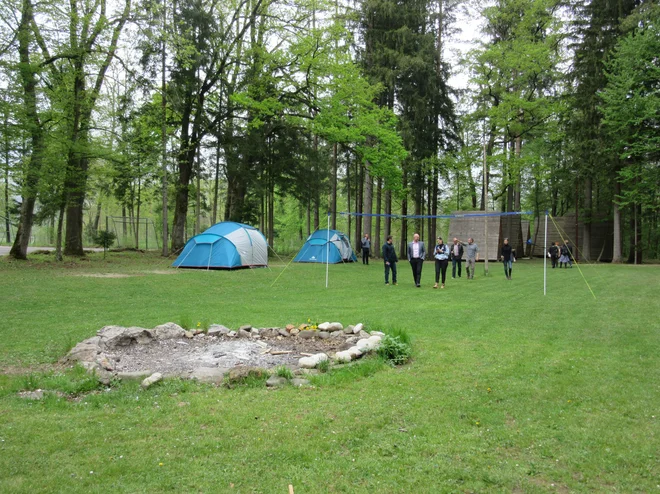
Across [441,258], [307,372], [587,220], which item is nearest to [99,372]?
[307,372]

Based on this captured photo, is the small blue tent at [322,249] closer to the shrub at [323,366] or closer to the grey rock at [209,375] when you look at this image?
the shrub at [323,366]

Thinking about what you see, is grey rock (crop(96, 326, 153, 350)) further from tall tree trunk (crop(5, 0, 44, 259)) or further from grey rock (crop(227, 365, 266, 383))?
tall tree trunk (crop(5, 0, 44, 259))

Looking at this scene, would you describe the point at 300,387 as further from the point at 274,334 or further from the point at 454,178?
the point at 454,178

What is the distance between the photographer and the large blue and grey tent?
687 inches

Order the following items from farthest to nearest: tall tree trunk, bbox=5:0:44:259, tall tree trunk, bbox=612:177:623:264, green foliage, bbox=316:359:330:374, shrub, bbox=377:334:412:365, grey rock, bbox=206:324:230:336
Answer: tall tree trunk, bbox=612:177:623:264
tall tree trunk, bbox=5:0:44:259
grey rock, bbox=206:324:230:336
shrub, bbox=377:334:412:365
green foliage, bbox=316:359:330:374

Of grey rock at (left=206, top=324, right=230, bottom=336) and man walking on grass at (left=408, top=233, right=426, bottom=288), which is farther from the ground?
man walking on grass at (left=408, top=233, right=426, bottom=288)

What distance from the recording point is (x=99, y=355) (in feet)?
18.1

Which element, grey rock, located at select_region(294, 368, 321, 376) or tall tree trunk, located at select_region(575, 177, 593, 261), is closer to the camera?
grey rock, located at select_region(294, 368, 321, 376)

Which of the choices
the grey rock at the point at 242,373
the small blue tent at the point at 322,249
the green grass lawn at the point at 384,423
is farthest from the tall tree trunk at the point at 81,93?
the grey rock at the point at 242,373

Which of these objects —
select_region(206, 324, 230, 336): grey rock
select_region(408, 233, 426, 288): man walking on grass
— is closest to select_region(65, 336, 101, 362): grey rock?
select_region(206, 324, 230, 336): grey rock

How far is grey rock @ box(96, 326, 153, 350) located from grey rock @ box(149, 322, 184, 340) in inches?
5.4

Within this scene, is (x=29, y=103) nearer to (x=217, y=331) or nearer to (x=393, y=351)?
(x=217, y=331)

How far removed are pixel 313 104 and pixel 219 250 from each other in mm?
9338

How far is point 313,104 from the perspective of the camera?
22391 mm
